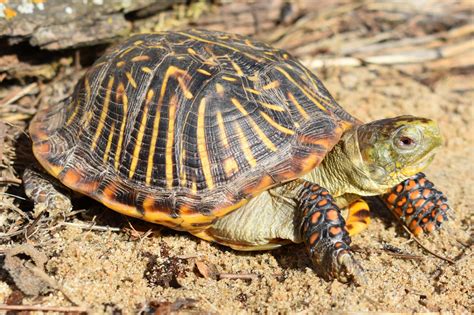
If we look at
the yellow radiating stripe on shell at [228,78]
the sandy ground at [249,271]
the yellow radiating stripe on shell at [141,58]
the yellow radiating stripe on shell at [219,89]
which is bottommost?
the sandy ground at [249,271]

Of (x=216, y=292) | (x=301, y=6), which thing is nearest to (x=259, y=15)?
(x=301, y=6)

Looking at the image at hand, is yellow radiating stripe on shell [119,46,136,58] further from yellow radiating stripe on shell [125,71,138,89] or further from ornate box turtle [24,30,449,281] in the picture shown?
yellow radiating stripe on shell [125,71,138,89]

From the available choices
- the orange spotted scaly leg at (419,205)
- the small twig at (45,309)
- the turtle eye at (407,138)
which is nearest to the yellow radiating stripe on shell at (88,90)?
the small twig at (45,309)

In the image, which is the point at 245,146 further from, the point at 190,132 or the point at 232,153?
the point at 190,132

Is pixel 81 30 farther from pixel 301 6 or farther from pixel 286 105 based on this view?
pixel 301 6

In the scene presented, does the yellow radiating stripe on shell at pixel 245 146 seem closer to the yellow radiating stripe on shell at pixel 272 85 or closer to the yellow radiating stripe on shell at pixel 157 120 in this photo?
the yellow radiating stripe on shell at pixel 272 85

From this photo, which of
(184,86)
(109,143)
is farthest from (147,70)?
(109,143)

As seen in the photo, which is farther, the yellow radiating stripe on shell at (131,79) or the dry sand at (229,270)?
the yellow radiating stripe on shell at (131,79)

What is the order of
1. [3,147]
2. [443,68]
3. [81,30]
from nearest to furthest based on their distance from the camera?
[3,147] → [81,30] → [443,68]
